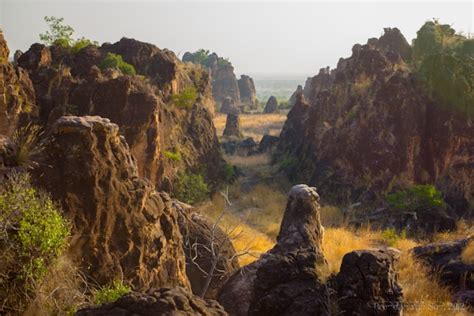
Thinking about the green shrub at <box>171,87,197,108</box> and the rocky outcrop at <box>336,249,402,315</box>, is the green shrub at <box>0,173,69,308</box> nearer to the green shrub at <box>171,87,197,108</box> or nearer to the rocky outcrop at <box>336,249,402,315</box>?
the rocky outcrop at <box>336,249,402,315</box>

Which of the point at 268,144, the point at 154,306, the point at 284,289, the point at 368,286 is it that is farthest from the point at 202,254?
the point at 268,144

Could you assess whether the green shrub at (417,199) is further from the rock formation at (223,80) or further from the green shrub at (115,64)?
the rock formation at (223,80)

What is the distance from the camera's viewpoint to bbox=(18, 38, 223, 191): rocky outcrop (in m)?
16.2

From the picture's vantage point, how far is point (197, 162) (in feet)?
78.8

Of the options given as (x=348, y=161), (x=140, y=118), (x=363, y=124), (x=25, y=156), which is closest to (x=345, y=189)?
(x=348, y=161)

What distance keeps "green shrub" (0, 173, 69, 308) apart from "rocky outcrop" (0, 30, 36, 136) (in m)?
8.59

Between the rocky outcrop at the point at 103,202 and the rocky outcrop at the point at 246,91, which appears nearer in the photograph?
the rocky outcrop at the point at 103,202

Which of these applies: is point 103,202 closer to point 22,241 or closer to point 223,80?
point 22,241

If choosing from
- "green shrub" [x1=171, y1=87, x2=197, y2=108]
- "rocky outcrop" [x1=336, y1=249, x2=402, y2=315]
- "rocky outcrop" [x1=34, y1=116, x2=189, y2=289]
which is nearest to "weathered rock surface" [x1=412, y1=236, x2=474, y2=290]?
"rocky outcrop" [x1=336, y1=249, x2=402, y2=315]

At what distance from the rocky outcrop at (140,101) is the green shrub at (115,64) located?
443mm

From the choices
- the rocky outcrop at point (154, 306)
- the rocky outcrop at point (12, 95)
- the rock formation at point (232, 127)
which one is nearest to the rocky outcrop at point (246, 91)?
the rock formation at point (232, 127)

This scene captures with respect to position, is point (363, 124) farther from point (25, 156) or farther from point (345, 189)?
point (25, 156)

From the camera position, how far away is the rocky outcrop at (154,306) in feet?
15.7

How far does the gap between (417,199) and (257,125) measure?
1576 inches
